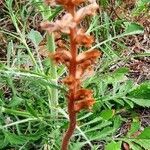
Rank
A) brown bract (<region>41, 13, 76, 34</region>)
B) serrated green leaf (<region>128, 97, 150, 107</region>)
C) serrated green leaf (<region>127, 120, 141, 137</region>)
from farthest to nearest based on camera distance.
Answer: serrated green leaf (<region>128, 97, 150, 107</region>) < serrated green leaf (<region>127, 120, 141, 137</region>) < brown bract (<region>41, 13, 76, 34</region>)

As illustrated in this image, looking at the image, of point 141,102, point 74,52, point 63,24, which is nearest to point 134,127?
point 141,102

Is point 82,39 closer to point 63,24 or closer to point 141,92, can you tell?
point 63,24

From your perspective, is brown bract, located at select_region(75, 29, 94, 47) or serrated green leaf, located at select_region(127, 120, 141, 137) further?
serrated green leaf, located at select_region(127, 120, 141, 137)

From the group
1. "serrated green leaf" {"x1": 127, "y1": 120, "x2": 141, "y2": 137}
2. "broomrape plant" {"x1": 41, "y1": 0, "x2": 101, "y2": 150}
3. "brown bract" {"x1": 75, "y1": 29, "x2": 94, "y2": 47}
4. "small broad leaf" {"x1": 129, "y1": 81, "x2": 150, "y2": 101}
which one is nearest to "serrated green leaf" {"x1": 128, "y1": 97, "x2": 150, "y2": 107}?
"small broad leaf" {"x1": 129, "y1": 81, "x2": 150, "y2": 101}

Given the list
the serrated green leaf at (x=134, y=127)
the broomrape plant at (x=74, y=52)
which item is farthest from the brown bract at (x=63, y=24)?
the serrated green leaf at (x=134, y=127)

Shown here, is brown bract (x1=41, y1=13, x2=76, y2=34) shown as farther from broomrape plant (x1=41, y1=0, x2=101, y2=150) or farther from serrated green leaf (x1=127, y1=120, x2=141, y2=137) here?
serrated green leaf (x1=127, y1=120, x2=141, y2=137)

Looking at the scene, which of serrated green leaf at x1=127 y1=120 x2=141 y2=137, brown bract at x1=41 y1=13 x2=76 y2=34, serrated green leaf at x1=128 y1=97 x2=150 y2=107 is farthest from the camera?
serrated green leaf at x1=128 y1=97 x2=150 y2=107

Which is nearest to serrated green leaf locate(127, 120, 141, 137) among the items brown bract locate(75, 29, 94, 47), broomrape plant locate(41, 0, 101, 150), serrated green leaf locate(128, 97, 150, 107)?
serrated green leaf locate(128, 97, 150, 107)

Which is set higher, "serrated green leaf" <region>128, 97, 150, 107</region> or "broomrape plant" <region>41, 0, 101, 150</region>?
"broomrape plant" <region>41, 0, 101, 150</region>

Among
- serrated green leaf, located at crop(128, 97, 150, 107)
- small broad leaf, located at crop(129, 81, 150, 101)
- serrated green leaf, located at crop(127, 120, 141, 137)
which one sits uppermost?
small broad leaf, located at crop(129, 81, 150, 101)

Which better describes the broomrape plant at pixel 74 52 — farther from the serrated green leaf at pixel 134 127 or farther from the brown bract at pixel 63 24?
the serrated green leaf at pixel 134 127
